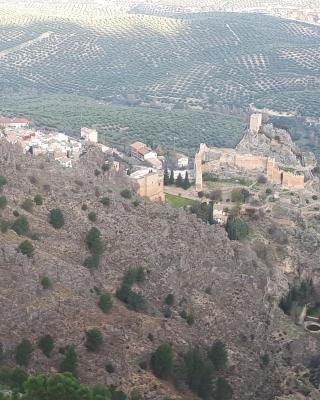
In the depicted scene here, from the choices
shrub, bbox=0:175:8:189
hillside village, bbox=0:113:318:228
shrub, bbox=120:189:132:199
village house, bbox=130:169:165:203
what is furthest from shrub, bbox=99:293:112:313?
village house, bbox=130:169:165:203

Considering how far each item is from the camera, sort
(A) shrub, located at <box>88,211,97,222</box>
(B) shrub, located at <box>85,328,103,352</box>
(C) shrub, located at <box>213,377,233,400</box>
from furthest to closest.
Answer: (A) shrub, located at <box>88,211,97,222</box>
(C) shrub, located at <box>213,377,233,400</box>
(B) shrub, located at <box>85,328,103,352</box>

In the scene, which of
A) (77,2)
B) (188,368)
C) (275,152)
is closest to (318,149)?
(275,152)

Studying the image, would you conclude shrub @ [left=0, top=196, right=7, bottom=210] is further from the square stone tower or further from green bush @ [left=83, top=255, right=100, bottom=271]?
the square stone tower

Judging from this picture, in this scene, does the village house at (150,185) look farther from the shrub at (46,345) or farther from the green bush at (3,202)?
the shrub at (46,345)

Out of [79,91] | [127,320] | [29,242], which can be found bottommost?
[79,91]

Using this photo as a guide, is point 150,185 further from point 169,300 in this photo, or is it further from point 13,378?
point 13,378

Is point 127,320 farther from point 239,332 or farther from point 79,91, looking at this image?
point 79,91
